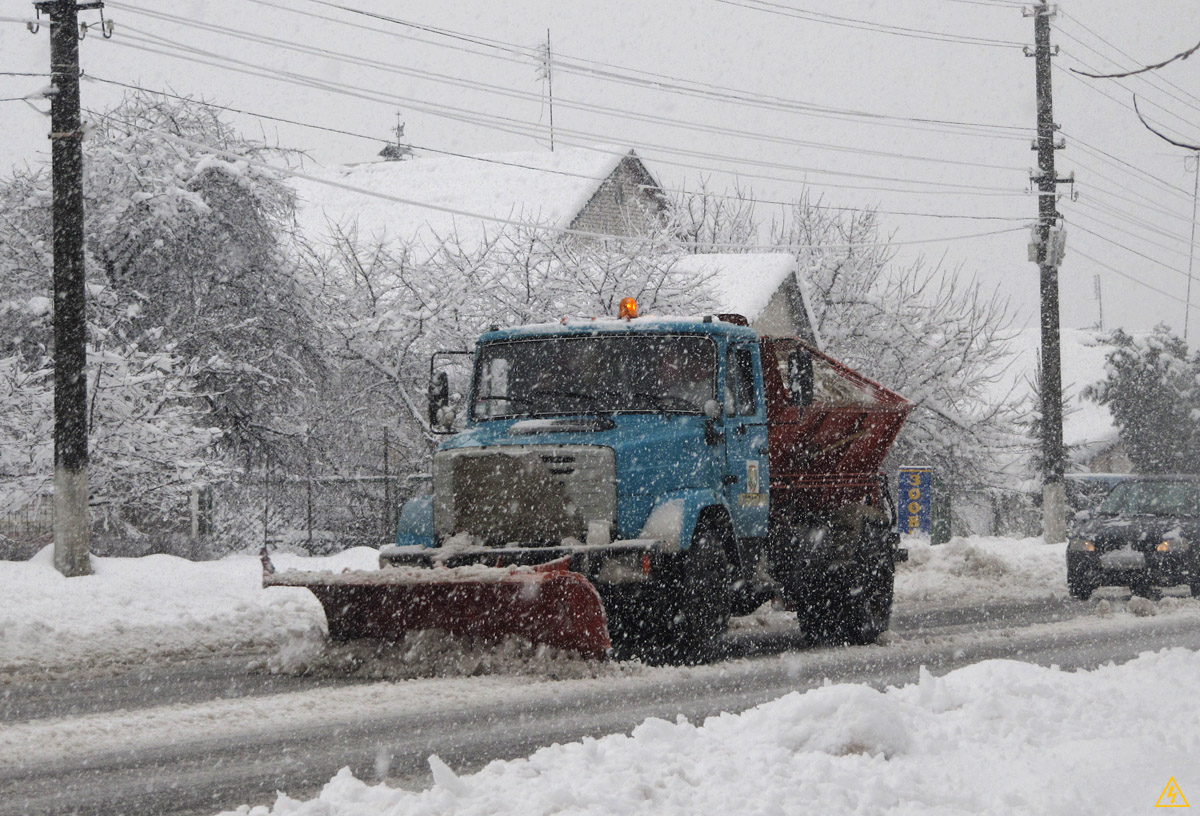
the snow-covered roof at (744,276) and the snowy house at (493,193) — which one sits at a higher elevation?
the snowy house at (493,193)

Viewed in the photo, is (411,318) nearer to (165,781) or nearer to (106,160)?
(106,160)

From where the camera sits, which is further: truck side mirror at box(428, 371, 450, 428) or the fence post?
the fence post

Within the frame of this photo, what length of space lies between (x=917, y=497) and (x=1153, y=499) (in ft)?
26.0

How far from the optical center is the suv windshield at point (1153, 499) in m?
17.1

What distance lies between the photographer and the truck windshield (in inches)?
422

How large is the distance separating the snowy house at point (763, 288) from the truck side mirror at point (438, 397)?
757 inches

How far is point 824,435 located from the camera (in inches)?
484

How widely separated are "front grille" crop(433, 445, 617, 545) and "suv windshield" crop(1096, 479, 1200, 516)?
9772mm

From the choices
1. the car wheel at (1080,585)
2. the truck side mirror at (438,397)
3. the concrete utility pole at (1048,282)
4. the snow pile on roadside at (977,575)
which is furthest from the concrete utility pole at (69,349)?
the concrete utility pole at (1048,282)

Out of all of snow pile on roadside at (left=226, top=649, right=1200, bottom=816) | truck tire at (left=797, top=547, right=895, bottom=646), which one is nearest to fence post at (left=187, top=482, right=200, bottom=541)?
truck tire at (left=797, top=547, right=895, bottom=646)

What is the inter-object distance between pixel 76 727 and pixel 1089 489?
1566 inches

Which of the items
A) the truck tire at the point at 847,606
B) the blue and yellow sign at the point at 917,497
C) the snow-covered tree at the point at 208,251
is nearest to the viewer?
the truck tire at the point at 847,606

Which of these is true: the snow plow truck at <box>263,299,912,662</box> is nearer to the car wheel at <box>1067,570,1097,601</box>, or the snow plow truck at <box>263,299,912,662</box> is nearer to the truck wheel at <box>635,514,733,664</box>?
the truck wheel at <box>635,514,733,664</box>

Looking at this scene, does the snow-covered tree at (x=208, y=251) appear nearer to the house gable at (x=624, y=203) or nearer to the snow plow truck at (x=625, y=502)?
the snow plow truck at (x=625, y=502)
